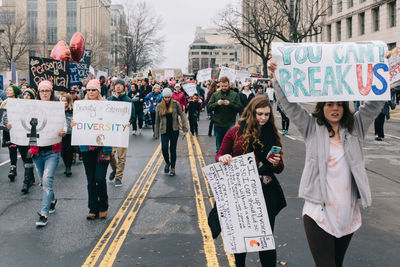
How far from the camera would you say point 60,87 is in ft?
30.3

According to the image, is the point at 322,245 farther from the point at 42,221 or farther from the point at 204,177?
the point at 204,177

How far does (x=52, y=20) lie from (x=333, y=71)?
315 feet

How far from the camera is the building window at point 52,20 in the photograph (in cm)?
9131

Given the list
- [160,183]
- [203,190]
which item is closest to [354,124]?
[203,190]

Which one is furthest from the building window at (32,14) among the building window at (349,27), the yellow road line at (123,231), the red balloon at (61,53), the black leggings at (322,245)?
the black leggings at (322,245)

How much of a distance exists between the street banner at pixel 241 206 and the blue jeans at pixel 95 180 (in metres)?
2.79

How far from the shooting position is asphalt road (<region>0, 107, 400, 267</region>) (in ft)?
16.4

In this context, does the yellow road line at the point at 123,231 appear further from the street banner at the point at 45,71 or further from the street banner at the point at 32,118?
the street banner at the point at 45,71

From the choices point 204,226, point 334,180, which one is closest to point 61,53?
point 204,226

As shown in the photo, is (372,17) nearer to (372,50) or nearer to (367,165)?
(367,165)

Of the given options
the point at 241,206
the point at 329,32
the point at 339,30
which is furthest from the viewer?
the point at 329,32

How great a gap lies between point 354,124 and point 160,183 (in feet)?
19.4

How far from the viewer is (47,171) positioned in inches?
251

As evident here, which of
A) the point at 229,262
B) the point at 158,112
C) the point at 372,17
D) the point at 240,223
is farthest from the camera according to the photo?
the point at 372,17
